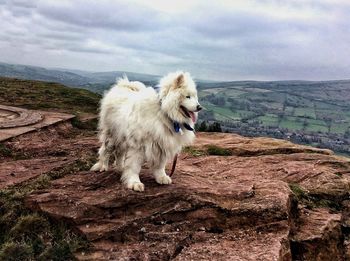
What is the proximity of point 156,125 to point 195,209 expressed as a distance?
6.63ft

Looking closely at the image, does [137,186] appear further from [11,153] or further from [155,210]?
[11,153]

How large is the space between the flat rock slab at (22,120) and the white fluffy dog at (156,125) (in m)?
6.54

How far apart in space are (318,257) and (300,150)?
6.35 m

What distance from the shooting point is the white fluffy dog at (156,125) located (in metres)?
8.77

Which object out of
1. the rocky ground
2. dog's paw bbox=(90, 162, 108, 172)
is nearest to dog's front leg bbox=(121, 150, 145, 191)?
the rocky ground

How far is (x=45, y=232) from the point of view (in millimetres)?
8391

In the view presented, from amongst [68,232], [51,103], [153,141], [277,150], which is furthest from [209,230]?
[51,103]

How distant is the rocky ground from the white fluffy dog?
53cm

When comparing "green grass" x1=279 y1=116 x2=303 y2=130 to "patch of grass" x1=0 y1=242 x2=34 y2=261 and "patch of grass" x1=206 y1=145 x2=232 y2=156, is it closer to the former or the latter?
"patch of grass" x1=206 y1=145 x2=232 y2=156

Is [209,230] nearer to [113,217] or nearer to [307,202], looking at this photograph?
[113,217]

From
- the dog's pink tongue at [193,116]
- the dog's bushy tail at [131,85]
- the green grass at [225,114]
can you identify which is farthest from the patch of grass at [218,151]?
the green grass at [225,114]

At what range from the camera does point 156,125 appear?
906cm

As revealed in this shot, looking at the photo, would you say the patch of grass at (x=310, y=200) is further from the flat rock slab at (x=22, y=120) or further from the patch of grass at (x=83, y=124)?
the patch of grass at (x=83, y=124)

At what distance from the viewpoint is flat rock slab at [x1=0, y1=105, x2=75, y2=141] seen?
50.8 feet
